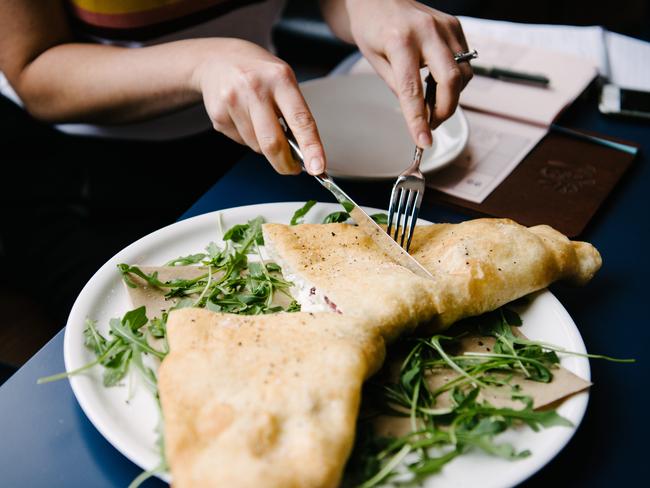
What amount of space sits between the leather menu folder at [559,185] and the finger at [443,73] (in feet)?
0.78

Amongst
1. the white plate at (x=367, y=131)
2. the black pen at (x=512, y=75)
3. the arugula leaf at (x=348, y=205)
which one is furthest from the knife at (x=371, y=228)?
the black pen at (x=512, y=75)

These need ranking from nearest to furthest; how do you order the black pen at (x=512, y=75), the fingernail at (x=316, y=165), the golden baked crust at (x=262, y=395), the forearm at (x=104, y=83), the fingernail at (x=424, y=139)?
the golden baked crust at (x=262, y=395) < the fingernail at (x=316, y=165) < the fingernail at (x=424, y=139) < the forearm at (x=104, y=83) < the black pen at (x=512, y=75)

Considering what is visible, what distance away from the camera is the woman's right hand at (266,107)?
106cm

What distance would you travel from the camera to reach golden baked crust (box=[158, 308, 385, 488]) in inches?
26.7

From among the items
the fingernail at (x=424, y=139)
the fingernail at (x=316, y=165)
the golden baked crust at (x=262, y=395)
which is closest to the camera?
the golden baked crust at (x=262, y=395)

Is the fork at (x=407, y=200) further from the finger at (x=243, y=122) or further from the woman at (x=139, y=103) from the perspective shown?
the finger at (x=243, y=122)

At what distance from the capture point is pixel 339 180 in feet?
4.64

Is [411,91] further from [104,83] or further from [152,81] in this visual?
[104,83]

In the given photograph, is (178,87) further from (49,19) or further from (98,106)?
(49,19)

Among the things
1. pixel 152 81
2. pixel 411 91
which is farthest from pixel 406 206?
pixel 152 81

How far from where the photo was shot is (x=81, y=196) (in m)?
1.72

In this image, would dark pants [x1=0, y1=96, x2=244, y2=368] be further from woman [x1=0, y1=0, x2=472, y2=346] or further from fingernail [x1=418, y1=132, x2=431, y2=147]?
fingernail [x1=418, y1=132, x2=431, y2=147]

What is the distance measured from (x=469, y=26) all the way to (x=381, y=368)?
1734 millimetres

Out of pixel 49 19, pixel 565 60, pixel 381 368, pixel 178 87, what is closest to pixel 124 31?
pixel 49 19
